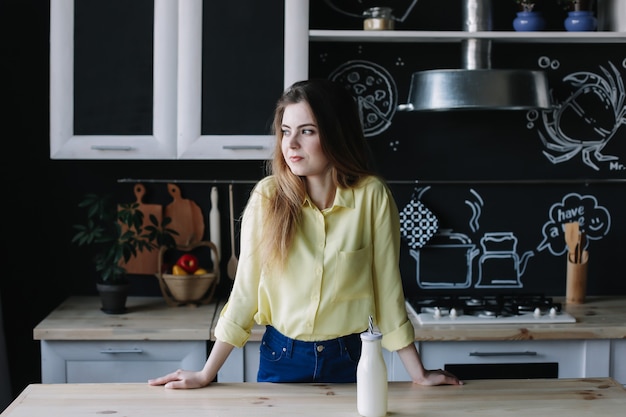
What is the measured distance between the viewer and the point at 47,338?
278 centimetres

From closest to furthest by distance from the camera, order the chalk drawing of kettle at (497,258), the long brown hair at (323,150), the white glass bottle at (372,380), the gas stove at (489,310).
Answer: the white glass bottle at (372,380), the long brown hair at (323,150), the gas stove at (489,310), the chalk drawing of kettle at (497,258)

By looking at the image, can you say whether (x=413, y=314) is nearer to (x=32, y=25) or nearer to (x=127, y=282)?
(x=127, y=282)

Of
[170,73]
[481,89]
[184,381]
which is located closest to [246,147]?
[170,73]

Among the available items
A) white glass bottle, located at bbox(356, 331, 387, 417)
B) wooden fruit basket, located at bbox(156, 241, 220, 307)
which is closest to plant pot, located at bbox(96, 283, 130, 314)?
wooden fruit basket, located at bbox(156, 241, 220, 307)

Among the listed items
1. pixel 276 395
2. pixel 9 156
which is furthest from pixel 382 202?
pixel 9 156

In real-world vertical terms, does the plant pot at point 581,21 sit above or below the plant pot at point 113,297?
above

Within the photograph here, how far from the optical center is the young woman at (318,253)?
201cm

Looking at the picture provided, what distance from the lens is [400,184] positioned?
11.1 ft

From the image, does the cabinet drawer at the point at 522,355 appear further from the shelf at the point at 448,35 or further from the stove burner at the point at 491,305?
the shelf at the point at 448,35

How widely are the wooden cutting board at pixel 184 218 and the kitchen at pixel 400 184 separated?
0.04m

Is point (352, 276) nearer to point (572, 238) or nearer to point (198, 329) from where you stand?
point (198, 329)

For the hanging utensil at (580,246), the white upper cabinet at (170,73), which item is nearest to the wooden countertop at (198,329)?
the hanging utensil at (580,246)

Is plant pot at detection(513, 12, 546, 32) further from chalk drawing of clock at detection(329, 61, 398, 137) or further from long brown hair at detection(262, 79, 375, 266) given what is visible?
long brown hair at detection(262, 79, 375, 266)

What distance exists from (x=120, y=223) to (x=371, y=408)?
177 cm
